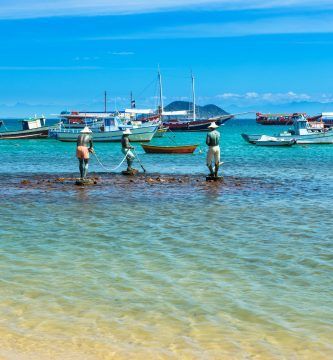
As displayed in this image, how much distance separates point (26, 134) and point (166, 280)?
3108 inches

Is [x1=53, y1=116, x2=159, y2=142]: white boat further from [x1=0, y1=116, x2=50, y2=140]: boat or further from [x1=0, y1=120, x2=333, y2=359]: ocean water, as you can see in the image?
[x1=0, y1=120, x2=333, y2=359]: ocean water

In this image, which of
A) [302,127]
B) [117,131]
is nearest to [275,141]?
[302,127]

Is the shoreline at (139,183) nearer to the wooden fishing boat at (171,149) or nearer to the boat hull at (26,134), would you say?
the wooden fishing boat at (171,149)

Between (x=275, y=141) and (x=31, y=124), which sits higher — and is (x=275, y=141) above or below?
below

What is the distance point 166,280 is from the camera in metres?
9.12

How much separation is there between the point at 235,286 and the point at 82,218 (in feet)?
24.3

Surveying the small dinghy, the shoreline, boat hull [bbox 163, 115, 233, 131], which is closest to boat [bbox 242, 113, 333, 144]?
the small dinghy

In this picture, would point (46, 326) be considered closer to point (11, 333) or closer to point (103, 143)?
point (11, 333)

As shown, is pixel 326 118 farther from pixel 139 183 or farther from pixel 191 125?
pixel 139 183

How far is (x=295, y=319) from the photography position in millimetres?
7359

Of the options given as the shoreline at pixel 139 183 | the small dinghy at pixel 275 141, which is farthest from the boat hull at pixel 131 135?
the shoreline at pixel 139 183

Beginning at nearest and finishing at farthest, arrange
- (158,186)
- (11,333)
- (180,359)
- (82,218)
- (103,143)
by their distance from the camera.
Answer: (180,359)
(11,333)
(82,218)
(158,186)
(103,143)

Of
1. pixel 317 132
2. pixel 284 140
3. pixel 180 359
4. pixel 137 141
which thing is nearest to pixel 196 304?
pixel 180 359

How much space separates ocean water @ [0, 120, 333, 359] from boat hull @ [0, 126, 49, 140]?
6799cm
